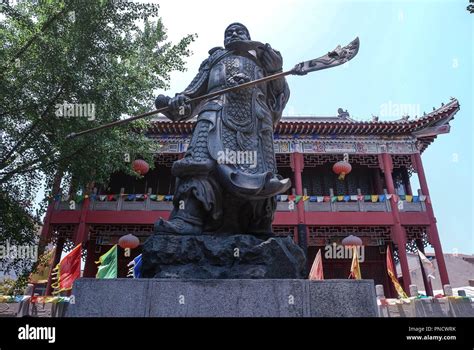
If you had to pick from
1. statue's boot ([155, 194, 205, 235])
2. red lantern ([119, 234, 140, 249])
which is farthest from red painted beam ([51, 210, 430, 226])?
statue's boot ([155, 194, 205, 235])

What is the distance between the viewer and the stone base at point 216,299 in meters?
2.77

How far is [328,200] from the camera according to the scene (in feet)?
54.7

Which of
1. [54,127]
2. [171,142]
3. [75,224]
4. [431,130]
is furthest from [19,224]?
[431,130]

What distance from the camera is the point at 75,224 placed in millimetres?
16125

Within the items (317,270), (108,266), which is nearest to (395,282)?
(317,270)

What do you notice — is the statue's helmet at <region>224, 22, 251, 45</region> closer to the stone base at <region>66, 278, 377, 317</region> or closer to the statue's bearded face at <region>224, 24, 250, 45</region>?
the statue's bearded face at <region>224, 24, 250, 45</region>

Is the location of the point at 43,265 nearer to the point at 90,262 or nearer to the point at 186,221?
the point at 90,262

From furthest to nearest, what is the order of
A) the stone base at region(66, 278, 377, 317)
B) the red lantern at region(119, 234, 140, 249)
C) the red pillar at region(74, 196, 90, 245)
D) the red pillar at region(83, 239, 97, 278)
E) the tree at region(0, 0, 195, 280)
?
the red pillar at region(83, 239, 97, 278)
the red pillar at region(74, 196, 90, 245)
the red lantern at region(119, 234, 140, 249)
the tree at region(0, 0, 195, 280)
the stone base at region(66, 278, 377, 317)

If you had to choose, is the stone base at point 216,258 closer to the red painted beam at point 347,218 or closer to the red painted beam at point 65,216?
the red painted beam at point 347,218

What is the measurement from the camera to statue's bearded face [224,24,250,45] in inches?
183

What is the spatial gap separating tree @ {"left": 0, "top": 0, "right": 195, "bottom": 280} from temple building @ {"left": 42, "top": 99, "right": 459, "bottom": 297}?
6516 mm

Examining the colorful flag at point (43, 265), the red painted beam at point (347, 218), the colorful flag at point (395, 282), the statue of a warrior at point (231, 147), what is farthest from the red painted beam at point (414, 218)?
the colorful flag at point (43, 265)

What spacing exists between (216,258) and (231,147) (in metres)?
1.22

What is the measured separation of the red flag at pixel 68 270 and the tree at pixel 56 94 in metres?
3.31
